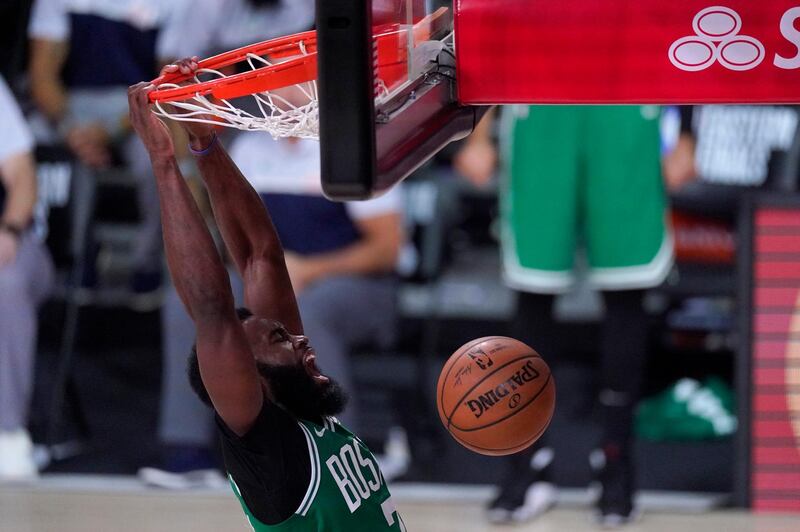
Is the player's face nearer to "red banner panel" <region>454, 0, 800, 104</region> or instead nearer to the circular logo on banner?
"red banner panel" <region>454, 0, 800, 104</region>

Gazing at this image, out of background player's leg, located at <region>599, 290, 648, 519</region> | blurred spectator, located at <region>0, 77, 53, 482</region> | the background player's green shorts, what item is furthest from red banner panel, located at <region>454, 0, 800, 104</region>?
blurred spectator, located at <region>0, 77, 53, 482</region>

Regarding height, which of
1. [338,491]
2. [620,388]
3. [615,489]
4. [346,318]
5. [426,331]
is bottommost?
[615,489]

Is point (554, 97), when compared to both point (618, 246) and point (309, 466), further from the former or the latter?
point (618, 246)

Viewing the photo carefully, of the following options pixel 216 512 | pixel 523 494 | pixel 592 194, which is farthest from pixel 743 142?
pixel 216 512

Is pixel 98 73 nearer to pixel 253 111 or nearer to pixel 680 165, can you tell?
pixel 680 165

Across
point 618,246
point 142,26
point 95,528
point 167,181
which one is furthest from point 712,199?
point 167,181

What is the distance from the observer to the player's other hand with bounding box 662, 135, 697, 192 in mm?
5402

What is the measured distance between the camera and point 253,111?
312cm

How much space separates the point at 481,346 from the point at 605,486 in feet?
5.51

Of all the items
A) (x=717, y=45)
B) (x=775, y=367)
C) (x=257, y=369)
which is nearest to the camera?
(x=717, y=45)

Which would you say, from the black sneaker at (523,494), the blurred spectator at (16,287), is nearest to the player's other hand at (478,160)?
the black sneaker at (523,494)

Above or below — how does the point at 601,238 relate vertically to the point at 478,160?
below

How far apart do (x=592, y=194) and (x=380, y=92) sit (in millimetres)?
2515

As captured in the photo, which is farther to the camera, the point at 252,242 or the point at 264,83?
the point at 252,242
